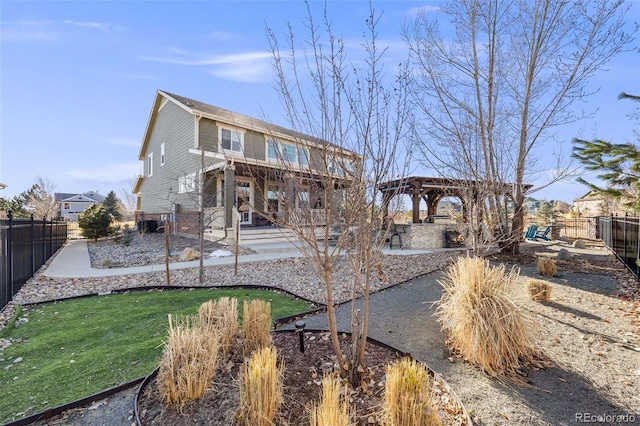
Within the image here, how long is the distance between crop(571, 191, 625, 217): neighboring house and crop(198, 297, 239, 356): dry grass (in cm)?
1974

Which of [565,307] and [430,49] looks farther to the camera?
[430,49]

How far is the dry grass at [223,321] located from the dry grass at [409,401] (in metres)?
1.78

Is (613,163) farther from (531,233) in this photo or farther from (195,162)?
(195,162)

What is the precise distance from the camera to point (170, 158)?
59.5 feet

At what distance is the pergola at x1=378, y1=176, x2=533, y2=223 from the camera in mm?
3303

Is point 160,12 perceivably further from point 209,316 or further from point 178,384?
point 178,384

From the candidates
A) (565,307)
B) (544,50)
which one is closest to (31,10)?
(565,307)

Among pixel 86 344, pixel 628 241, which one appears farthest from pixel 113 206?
pixel 628 241

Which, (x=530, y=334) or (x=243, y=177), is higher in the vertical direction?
(x=243, y=177)

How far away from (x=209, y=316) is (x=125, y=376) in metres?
1.06

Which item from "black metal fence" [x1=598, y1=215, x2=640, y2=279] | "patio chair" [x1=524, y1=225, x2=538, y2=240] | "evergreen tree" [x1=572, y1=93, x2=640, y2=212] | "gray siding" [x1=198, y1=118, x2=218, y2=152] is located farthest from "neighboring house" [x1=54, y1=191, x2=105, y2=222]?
"black metal fence" [x1=598, y1=215, x2=640, y2=279]

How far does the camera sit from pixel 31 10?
6637 mm

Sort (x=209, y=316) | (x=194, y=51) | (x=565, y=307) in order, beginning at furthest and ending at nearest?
(x=194, y=51) → (x=565, y=307) → (x=209, y=316)

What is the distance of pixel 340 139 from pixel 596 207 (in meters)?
34.3
